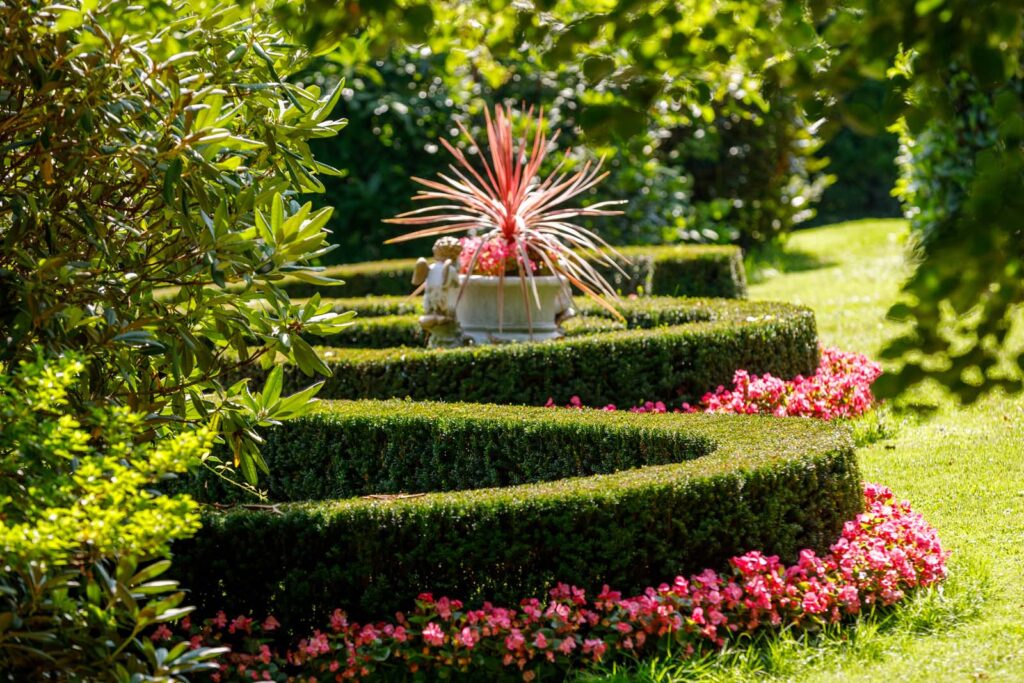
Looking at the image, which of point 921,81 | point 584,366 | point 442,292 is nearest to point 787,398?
point 584,366

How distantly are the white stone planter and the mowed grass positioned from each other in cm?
219

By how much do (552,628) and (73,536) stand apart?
1727 mm

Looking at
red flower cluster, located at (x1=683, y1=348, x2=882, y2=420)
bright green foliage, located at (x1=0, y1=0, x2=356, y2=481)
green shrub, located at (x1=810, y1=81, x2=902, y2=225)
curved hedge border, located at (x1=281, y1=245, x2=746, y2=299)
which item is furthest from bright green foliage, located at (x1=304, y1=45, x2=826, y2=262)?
green shrub, located at (x1=810, y1=81, x2=902, y2=225)

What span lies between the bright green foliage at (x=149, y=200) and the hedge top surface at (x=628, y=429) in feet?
2.08

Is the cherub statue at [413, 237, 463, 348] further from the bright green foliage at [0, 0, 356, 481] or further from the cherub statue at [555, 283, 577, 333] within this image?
the bright green foliage at [0, 0, 356, 481]

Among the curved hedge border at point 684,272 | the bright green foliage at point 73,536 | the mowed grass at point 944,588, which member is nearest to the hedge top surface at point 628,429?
the mowed grass at point 944,588

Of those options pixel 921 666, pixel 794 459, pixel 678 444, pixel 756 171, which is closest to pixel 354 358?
pixel 678 444

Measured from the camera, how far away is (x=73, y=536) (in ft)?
9.90

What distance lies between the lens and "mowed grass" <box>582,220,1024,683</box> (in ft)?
13.3

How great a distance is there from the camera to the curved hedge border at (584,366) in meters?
7.21

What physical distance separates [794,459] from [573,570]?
1029 mm

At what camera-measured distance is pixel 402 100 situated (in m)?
14.5

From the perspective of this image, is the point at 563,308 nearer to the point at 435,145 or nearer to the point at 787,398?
Answer: the point at 787,398

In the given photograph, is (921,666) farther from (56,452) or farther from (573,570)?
(56,452)
